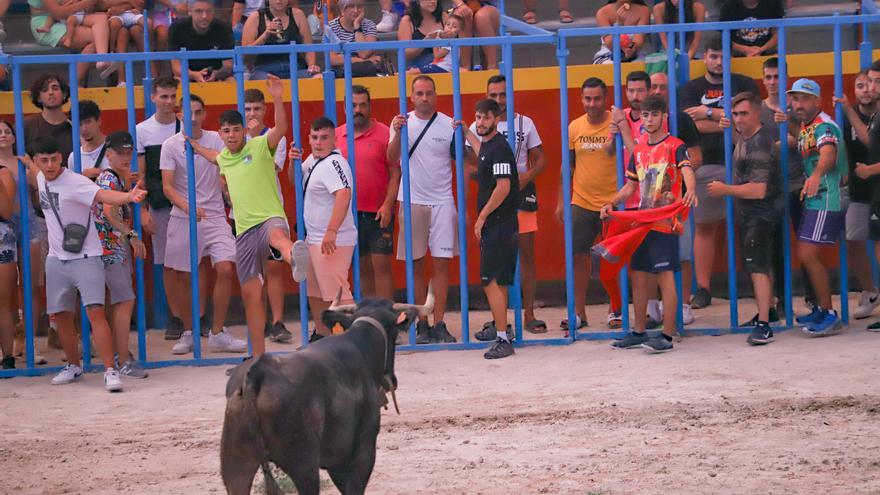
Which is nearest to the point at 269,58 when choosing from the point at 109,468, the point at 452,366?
the point at 452,366

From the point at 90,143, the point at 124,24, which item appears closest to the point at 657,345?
the point at 90,143

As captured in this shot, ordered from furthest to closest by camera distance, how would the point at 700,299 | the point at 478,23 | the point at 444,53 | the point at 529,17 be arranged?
the point at 529,17
the point at 478,23
the point at 444,53
the point at 700,299

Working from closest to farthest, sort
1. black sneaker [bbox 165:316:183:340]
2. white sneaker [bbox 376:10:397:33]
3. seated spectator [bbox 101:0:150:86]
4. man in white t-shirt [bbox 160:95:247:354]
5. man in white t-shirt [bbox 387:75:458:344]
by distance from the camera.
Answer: man in white t-shirt [bbox 160:95:247:354], man in white t-shirt [bbox 387:75:458:344], black sneaker [bbox 165:316:183:340], seated spectator [bbox 101:0:150:86], white sneaker [bbox 376:10:397:33]

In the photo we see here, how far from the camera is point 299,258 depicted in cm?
1005

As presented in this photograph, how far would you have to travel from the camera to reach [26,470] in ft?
26.5

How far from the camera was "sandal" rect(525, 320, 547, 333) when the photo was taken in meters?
11.6

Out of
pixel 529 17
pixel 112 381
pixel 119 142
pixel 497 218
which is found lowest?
pixel 112 381

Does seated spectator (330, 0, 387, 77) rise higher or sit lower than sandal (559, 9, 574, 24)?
lower

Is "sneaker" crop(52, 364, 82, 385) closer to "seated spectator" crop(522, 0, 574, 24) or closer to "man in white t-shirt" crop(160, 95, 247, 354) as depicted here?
"man in white t-shirt" crop(160, 95, 247, 354)

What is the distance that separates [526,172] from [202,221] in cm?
284

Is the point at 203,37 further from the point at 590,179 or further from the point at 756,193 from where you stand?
the point at 756,193

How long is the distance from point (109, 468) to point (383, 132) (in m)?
4.38

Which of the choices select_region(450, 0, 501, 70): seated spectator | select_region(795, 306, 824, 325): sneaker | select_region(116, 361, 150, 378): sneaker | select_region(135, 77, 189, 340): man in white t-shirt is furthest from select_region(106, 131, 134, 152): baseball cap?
select_region(795, 306, 824, 325): sneaker

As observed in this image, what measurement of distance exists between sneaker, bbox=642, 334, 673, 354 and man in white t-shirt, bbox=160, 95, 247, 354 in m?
3.43
